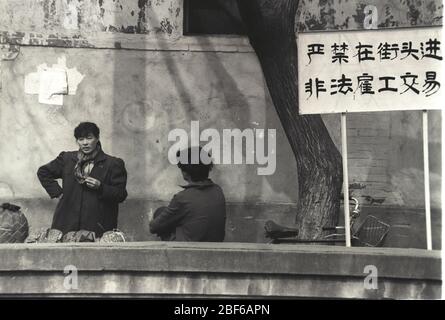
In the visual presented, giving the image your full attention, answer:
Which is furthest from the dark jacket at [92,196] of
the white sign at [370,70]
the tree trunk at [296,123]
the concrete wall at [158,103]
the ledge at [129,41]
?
the ledge at [129,41]

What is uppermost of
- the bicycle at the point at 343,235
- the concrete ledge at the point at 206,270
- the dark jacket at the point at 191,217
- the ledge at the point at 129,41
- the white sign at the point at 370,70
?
the ledge at the point at 129,41

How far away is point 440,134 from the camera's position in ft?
43.2

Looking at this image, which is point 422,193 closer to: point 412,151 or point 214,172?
point 412,151

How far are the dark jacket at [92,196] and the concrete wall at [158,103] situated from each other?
236 cm

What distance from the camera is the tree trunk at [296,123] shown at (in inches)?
410

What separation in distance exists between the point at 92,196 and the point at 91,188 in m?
0.19

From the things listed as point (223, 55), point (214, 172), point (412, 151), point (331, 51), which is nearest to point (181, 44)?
point (223, 55)

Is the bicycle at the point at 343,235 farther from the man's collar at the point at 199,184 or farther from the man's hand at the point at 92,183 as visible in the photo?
the man's hand at the point at 92,183

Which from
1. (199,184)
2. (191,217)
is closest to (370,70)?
(199,184)

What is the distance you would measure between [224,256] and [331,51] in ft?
6.96

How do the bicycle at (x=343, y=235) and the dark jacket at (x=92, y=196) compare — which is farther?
the dark jacket at (x=92, y=196)

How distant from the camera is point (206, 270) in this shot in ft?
28.2

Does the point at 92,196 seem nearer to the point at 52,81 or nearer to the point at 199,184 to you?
the point at 199,184

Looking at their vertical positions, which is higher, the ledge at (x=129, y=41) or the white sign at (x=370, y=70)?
the ledge at (x=129, y=41)
